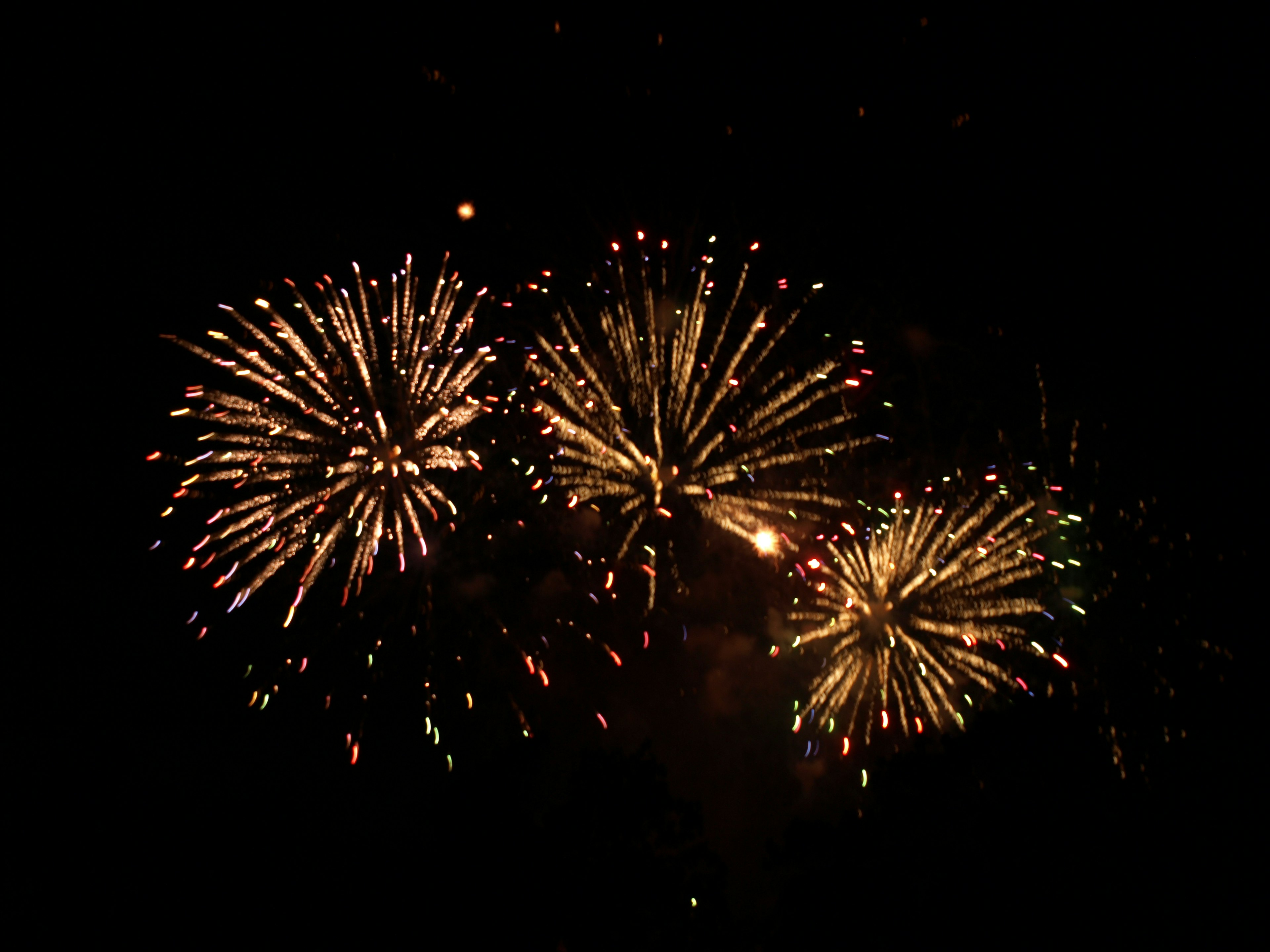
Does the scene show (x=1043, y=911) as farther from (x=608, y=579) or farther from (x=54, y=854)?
(x=54, y=854)

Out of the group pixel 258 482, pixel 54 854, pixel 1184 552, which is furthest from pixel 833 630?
pixel 54 854

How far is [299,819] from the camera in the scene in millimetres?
9898

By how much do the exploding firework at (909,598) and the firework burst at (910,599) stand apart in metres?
0.01

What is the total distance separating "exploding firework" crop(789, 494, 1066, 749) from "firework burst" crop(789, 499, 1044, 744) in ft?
0.03

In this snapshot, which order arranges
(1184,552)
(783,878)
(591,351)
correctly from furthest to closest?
(1184,552) < (783,878) < (591,351)

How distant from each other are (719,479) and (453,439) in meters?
2.77

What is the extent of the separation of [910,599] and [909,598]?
13mm

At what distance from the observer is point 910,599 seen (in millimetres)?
9477

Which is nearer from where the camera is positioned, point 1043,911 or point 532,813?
point 1043,911

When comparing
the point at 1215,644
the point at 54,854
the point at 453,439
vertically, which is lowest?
the point at 54,854

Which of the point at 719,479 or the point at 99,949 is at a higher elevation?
the point at 719,479

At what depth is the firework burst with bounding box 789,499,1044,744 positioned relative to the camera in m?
9.35

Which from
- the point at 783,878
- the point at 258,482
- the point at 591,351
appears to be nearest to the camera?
the point at 258,482

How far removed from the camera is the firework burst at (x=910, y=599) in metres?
9.35
